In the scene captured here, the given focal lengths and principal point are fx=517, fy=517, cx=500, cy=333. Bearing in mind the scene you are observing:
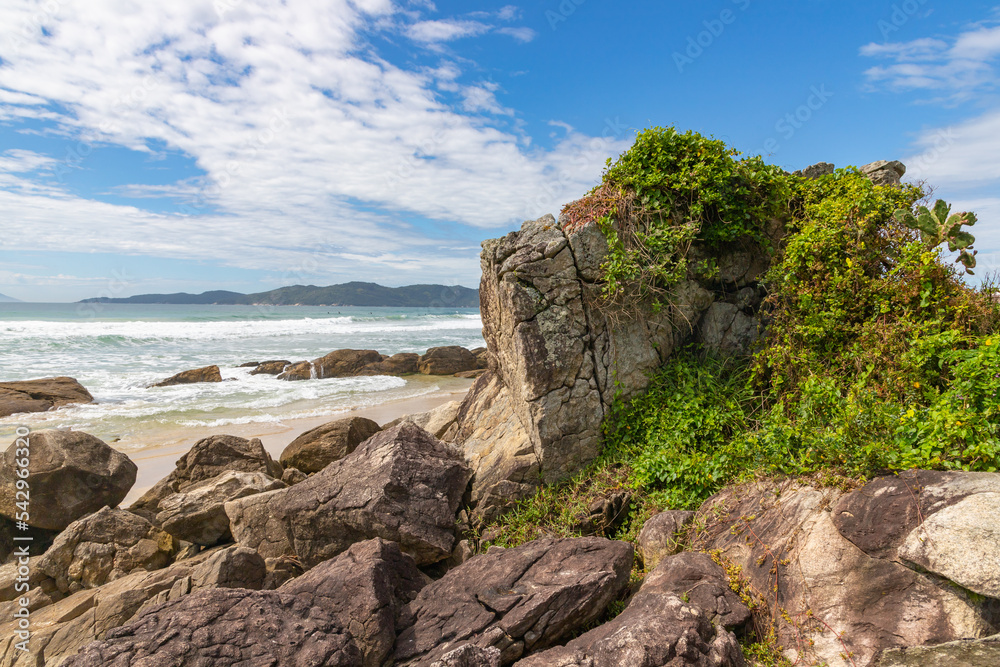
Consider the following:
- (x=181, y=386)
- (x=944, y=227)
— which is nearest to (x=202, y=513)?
(x=944, y=227)

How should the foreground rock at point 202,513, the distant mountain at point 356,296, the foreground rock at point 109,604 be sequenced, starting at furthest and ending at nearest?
the distant mountain at point 356,296, the foreground rock at point 202,513, the foreground rock at point 109,604

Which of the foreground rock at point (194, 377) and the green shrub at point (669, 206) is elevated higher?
the green shrub at point (669, 206)

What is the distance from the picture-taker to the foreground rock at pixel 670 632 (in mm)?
3863

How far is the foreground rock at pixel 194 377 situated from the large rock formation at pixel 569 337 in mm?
19848

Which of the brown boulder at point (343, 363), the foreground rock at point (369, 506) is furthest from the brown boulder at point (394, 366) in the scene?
the foreground rock at point (369, 506)

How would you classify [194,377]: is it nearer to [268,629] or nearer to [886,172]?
[268,629]

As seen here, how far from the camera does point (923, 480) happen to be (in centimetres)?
419

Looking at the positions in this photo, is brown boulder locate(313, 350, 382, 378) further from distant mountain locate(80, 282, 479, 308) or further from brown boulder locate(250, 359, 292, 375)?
distant mountain locate(80, 282, 479, 308)

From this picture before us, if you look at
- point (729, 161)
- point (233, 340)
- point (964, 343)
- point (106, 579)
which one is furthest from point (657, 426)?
point (233, 340)

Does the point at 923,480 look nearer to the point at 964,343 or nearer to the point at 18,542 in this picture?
the point at 964,343

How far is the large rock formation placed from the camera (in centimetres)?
697

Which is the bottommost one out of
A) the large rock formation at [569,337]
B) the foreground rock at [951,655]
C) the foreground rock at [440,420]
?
the foreground rock at [951,655]

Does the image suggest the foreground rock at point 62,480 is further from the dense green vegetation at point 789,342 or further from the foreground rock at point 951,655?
the foreground rock at point 951,655

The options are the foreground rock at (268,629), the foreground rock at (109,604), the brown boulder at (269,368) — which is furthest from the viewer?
the brown boulder at (269,368)
